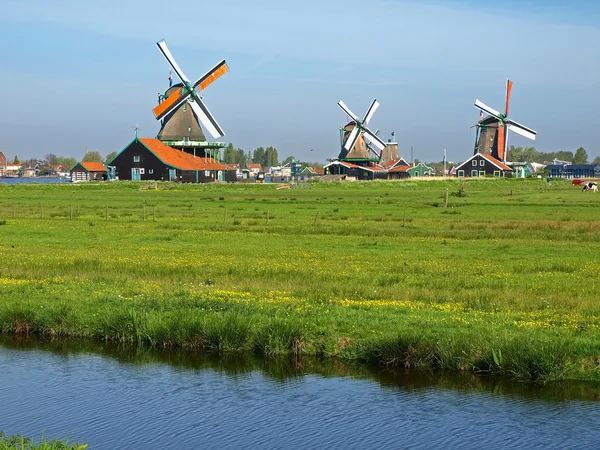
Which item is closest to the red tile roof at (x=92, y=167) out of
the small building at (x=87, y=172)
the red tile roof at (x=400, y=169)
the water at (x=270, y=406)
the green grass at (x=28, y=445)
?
Result: the small building at (x=87, y=172)

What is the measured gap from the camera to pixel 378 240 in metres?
42.1

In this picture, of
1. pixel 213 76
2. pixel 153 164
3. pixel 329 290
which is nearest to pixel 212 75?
pixel 213 76

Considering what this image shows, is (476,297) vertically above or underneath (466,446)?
above

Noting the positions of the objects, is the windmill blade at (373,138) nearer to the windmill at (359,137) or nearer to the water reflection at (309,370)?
the windmill at (359,137)

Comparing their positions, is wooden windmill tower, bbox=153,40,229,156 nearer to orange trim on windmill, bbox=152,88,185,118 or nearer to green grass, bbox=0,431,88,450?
orange trim on windmill, bbox=152,88,185,118

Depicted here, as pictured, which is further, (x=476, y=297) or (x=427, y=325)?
(x=476, y=297)

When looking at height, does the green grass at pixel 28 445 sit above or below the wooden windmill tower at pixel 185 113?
below

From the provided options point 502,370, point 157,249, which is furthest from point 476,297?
point 157,249

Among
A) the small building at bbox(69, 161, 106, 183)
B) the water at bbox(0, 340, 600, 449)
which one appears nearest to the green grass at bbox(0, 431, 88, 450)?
the water at bbox(0, 340, 600, 449)

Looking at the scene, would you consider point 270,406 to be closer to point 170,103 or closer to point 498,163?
point 170,103

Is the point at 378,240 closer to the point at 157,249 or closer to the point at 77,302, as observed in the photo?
the point at 157,249

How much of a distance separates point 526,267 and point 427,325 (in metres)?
11.5

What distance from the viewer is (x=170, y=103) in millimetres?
130875

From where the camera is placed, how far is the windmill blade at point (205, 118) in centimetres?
13125
